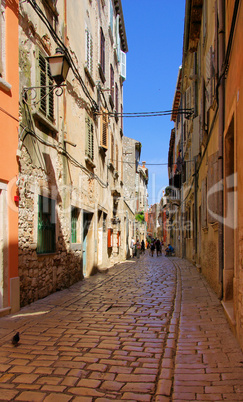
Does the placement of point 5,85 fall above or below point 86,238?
above

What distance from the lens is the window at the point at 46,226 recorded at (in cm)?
866

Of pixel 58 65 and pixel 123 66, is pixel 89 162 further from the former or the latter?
pixel 123 66

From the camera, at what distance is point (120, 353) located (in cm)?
482

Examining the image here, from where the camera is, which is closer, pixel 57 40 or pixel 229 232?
pixel 229 232

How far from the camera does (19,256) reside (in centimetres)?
732

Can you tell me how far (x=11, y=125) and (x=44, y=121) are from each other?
5.60 feet

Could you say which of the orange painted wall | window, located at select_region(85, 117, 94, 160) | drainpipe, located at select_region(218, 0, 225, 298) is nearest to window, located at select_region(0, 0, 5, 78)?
the orange painted wall

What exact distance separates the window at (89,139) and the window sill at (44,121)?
3694 millimetres

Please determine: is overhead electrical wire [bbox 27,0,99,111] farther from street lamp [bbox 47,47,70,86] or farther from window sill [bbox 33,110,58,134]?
window sill [bbox 33,110,58,134]

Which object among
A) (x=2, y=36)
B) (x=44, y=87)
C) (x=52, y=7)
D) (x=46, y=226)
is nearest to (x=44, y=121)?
(x=44, y=87)

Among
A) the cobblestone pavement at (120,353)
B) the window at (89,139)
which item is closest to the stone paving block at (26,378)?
the cobblestone pavement at (120,353)

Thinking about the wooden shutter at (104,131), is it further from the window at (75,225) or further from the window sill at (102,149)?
the window at (75,225)

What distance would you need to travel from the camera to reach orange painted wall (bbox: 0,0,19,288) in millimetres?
6758

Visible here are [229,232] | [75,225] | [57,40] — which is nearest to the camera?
[229,232]
